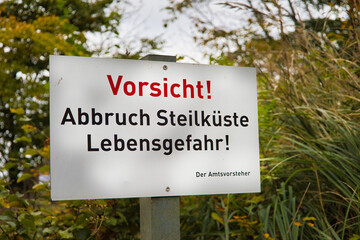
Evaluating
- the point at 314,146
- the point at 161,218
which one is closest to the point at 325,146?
Answer: the point at 314,146

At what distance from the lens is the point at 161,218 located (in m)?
2.03

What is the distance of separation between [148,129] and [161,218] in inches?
15.8

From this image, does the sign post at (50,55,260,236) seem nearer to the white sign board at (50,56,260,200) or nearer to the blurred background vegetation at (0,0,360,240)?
the white sign board at (50,56,260,200)

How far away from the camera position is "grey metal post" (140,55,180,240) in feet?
6.63

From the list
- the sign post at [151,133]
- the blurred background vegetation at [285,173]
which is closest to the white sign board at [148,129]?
the sign post at [151,133]

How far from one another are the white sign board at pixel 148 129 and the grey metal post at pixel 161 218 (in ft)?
0.22

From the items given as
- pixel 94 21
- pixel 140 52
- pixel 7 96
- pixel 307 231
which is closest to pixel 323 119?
pixel 307 231

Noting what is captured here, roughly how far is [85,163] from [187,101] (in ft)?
1.79

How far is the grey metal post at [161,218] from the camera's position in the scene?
2021 millimetres

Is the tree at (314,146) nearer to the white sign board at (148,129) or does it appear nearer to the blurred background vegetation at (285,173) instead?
the blurred background vegetation at (285,173)

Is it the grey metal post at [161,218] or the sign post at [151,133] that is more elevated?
the sign post at [151,133]

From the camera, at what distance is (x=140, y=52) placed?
886 cm

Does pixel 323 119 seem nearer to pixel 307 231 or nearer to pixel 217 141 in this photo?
pixel 307 231

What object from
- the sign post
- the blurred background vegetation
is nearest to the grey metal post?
the sign post
